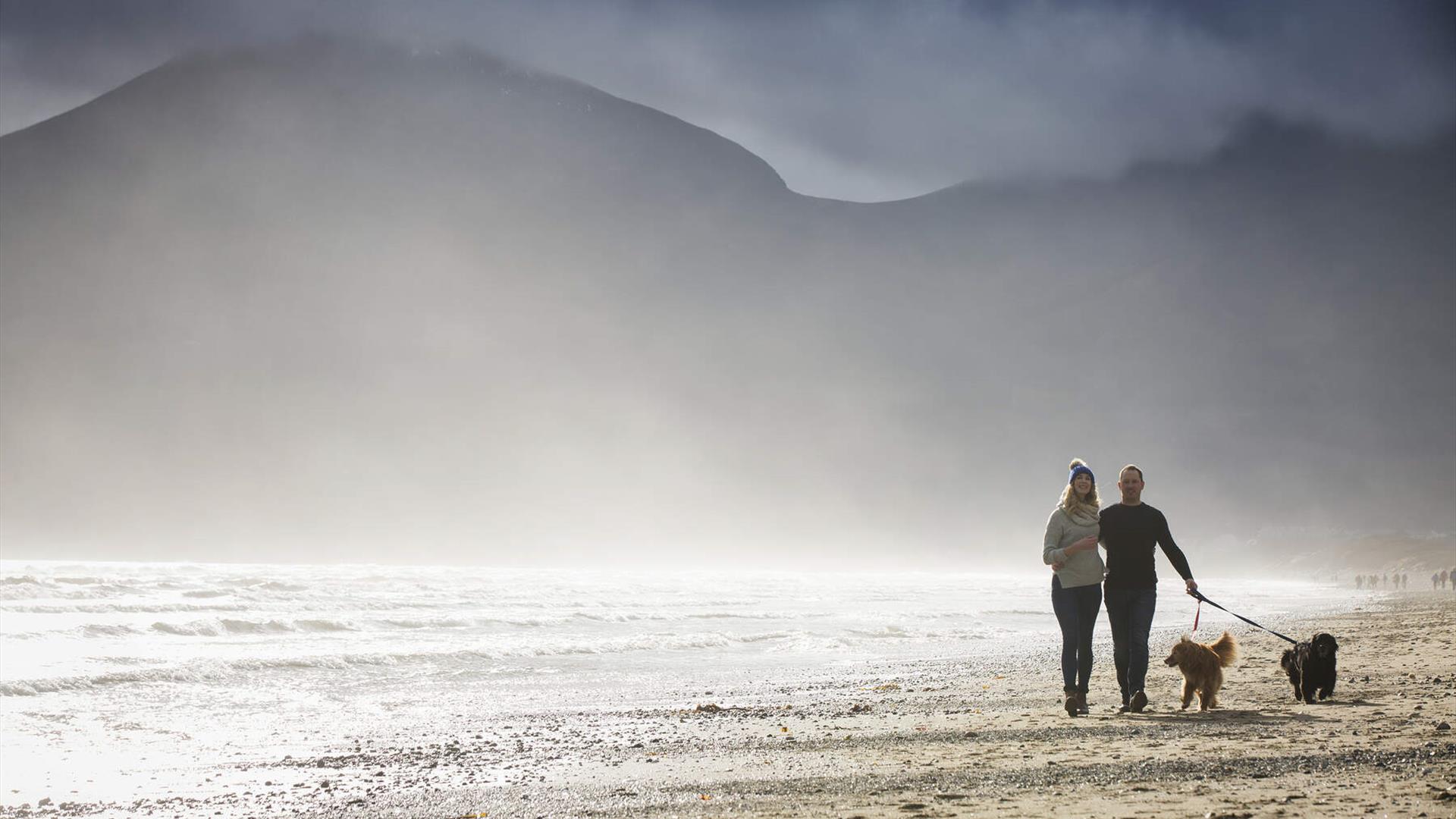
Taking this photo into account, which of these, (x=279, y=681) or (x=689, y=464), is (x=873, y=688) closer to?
(x=279, y=681)

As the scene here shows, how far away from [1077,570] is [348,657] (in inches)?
434

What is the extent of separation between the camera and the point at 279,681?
40.3 ft

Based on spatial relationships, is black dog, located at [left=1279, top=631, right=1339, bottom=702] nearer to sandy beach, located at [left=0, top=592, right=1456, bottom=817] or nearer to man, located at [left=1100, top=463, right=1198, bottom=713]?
sandy beach, located at [left=0, top=592, right=1456, bottom=817]

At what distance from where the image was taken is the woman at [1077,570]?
25.8 ft

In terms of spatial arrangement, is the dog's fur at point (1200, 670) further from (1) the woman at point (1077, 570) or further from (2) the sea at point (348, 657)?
(2) the sea at point (348, 657)

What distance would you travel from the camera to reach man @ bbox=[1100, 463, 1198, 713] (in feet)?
25.7

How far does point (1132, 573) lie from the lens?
7.86 meters

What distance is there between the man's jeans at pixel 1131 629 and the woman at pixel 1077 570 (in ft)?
0.61

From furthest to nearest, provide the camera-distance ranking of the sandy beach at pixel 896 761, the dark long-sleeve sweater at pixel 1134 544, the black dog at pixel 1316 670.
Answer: the black dog at pixel 1316 670, the dark long-sleeve sweater at pixel 1134 544, the sandy beach at pixel 896 761

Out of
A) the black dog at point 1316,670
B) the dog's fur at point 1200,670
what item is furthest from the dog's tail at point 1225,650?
the black dog at point 1316,670

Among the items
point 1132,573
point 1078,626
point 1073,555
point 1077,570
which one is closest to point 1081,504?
point 1073,555

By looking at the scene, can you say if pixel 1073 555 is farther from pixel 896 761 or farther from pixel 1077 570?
pixel 896 761

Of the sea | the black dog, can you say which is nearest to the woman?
the black dog

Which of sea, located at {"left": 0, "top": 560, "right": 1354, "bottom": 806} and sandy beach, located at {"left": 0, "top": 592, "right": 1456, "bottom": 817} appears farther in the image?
sea, located at {"left": 0, "top": 560, "right": 1354, "bottom": 806}
